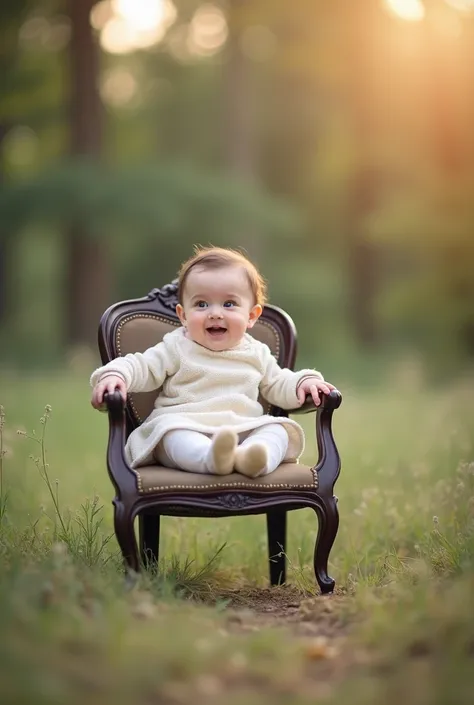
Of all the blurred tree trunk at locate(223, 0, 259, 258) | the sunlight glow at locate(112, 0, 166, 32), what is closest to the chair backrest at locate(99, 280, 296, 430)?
the blurred tree trunk at locate(223, 0, 259, 258)

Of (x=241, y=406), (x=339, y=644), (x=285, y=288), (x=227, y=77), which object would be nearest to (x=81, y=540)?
(x=241, y=406)

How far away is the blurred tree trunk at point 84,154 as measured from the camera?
13.9 m

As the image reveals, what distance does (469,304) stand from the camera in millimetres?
14180

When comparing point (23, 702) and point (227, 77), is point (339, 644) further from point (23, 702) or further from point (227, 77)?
point (227, 77)

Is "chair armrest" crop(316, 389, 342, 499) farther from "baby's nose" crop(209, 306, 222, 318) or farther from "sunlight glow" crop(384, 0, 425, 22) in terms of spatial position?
"sunlight glow" crop(384, 0, 425, 22)

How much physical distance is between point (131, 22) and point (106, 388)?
13450 millimetres

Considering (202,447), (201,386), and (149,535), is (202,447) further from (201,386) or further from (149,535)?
(149,535)

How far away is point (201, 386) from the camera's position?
3.88 m

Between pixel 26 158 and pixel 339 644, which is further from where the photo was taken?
pixel 26 158

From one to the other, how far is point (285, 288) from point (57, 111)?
6179mm

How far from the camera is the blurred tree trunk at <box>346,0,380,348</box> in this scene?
51.3 ft

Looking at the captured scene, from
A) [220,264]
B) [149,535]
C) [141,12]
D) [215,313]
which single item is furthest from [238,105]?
[149,535]

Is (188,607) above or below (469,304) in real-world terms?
below

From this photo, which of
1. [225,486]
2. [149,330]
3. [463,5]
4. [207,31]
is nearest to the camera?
[225,486]
